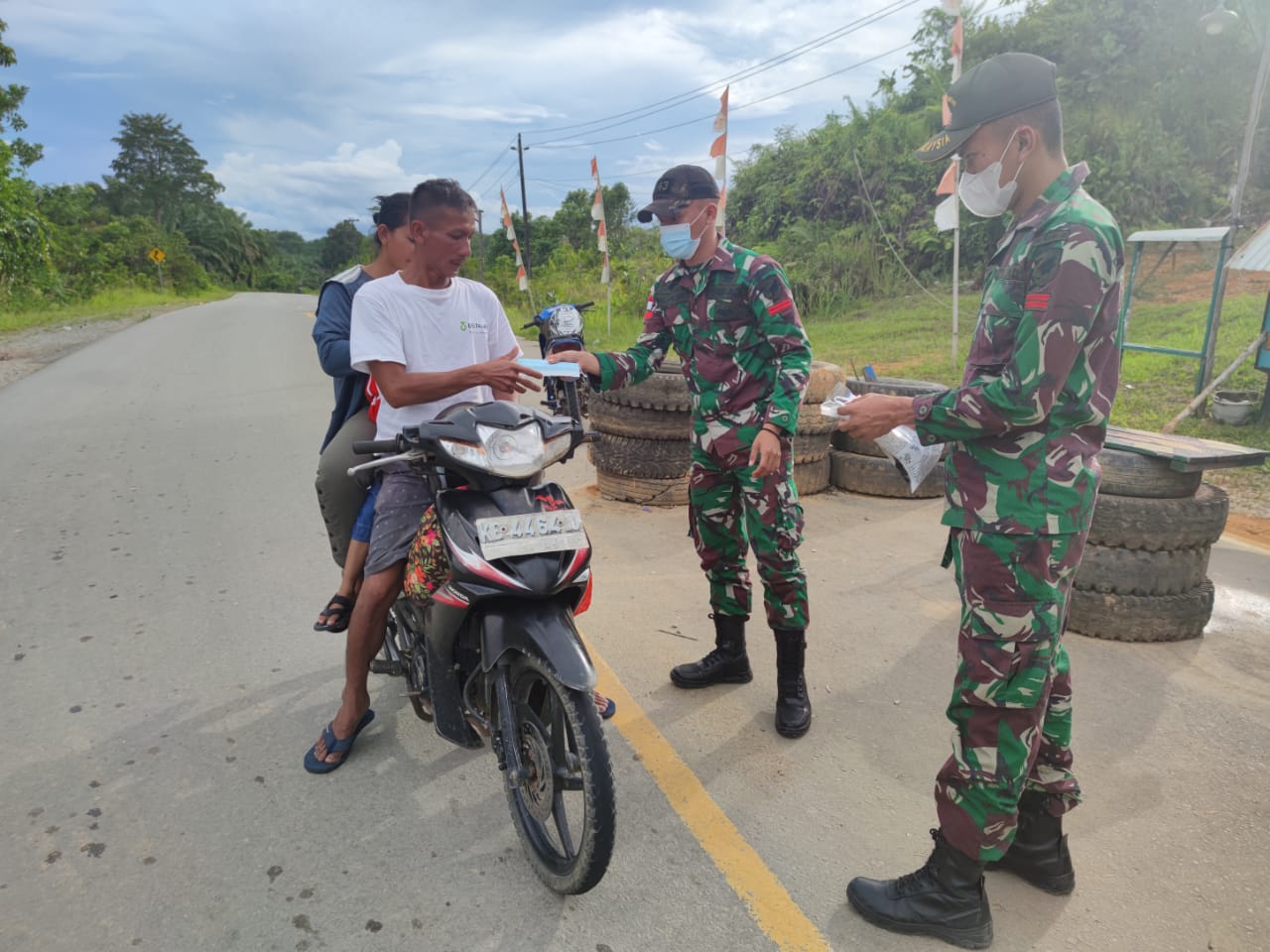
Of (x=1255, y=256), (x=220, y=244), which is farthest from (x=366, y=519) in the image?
(x=220, y=244)

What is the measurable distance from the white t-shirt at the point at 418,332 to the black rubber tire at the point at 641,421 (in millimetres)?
2521

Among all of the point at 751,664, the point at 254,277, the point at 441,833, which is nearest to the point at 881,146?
the point at 751,664

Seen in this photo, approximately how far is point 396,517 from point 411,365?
1.68 ft

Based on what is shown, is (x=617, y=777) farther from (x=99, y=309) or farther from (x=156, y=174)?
(x=156, y=174)

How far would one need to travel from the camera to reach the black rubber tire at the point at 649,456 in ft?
18.1

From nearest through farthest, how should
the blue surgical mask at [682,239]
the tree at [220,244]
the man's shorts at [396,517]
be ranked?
1. the man's shorts at [396,517]
2. the blue surgical mask at [682,239]
3. the tree at [220,244]

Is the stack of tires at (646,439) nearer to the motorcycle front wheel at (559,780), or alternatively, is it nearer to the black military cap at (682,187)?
the black military cap at (682,187)

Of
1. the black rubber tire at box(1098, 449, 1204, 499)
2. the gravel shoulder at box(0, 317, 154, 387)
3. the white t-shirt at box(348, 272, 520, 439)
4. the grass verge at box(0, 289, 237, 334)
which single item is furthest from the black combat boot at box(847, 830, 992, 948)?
the grass verge at box(0, 289, 237, 334)

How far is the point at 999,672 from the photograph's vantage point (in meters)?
1.99

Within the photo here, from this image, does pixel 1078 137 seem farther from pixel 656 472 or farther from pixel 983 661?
pixel 983 661

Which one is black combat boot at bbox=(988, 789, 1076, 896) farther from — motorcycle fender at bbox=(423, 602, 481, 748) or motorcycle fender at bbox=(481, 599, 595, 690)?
motorcycle fender at bbox=(423, 602, 481, 748)

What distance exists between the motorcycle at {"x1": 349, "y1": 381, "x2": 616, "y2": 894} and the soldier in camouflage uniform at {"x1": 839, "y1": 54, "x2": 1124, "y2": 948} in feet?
2.78

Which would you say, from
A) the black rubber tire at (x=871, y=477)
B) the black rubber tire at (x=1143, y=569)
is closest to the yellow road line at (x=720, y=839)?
the black rubber tire at (x=1143, y=569)

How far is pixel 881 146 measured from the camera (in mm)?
19562
